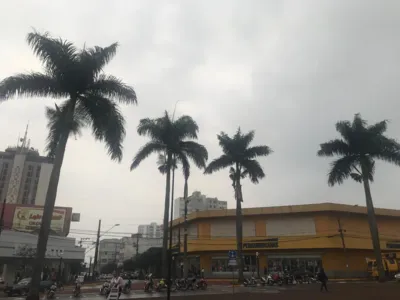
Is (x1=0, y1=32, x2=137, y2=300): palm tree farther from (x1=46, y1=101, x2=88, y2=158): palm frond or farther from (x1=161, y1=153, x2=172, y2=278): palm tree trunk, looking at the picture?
(x1=161, y1=153, x2=172, y2=278): palm tree trunk

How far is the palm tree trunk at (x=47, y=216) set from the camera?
50.8 feet

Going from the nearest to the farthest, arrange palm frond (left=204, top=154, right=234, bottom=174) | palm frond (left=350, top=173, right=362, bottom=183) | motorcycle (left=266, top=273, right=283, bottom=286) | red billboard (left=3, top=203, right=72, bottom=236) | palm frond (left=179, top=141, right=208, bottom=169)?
motorcycle (left=266, top=273, right=283, bottom=286) → palm frond (left=179, top=141, right=208, bottom=169) → palm frond (left=350, top=173, right=362, bottom=183) → palm frond (left=204, top=154, right=234, bottom=174) → red billboard (left=3, top=203, right=72, bottom=236)

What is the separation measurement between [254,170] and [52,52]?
2286cm

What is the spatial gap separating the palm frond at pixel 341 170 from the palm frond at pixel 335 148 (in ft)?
2.27

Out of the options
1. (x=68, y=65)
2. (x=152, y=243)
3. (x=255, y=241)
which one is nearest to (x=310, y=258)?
(x=255, y=241)

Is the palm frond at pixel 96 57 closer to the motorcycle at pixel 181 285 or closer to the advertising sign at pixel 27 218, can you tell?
the motorcycle at pixel 181 285

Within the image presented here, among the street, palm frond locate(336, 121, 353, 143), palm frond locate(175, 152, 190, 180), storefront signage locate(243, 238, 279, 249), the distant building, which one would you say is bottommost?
the street

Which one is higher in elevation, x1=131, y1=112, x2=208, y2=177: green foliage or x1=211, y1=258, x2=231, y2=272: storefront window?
x1=131, y1=112, x2=208, y2=177: green foliage

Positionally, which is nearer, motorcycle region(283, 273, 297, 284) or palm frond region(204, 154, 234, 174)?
motorcycle region(283, 273, 297, 284)

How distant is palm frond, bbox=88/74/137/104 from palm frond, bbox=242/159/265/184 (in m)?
18.6

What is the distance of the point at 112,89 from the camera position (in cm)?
1917

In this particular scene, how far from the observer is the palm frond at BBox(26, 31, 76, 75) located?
17.7 m

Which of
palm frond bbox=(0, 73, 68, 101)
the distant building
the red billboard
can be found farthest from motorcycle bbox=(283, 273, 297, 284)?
the distant building

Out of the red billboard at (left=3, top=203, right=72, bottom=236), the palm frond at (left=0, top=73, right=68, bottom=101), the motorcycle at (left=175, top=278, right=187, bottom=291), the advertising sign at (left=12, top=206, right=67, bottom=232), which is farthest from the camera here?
the advertising sign at (left=12, top=206, right=67, bottom=232)
